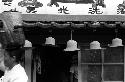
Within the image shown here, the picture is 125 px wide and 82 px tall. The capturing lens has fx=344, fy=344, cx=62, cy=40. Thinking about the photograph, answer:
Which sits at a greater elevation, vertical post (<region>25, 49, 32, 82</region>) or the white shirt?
the white shirt

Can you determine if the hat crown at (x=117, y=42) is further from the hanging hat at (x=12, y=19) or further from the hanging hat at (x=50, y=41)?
the hanging hat at (x=12, y=19)

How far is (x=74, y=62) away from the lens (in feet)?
29.7

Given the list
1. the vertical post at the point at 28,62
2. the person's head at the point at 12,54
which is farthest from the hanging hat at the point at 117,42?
the person's head at the point at 12,54

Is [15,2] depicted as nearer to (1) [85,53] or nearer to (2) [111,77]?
(1) [85,53]

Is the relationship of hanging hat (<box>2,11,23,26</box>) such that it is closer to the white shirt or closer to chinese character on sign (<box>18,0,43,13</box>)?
the white shirt

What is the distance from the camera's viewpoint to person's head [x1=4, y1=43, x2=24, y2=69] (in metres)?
3.01

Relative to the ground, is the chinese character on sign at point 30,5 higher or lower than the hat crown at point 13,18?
lower

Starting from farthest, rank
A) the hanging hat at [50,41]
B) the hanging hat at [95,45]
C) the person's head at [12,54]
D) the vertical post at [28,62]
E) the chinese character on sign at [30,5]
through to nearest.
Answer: the vertical post at [28,62], the chinese character on sign at [30,5], the hanging hat at [95,45], the hanging hat at [50,41], the person's head at [12,54]

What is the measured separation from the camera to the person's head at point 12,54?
3010 mm

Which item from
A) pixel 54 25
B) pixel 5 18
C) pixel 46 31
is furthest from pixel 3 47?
pixel 46 31

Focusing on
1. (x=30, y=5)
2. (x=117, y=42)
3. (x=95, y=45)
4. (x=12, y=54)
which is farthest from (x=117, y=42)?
(x=12, y=54)

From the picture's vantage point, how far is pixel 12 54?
307cm

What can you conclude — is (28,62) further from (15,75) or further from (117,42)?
(15,75)

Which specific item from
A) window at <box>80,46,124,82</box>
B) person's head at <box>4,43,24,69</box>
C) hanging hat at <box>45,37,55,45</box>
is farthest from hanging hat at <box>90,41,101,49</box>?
person's head at <box>4,43,24,69</box>
